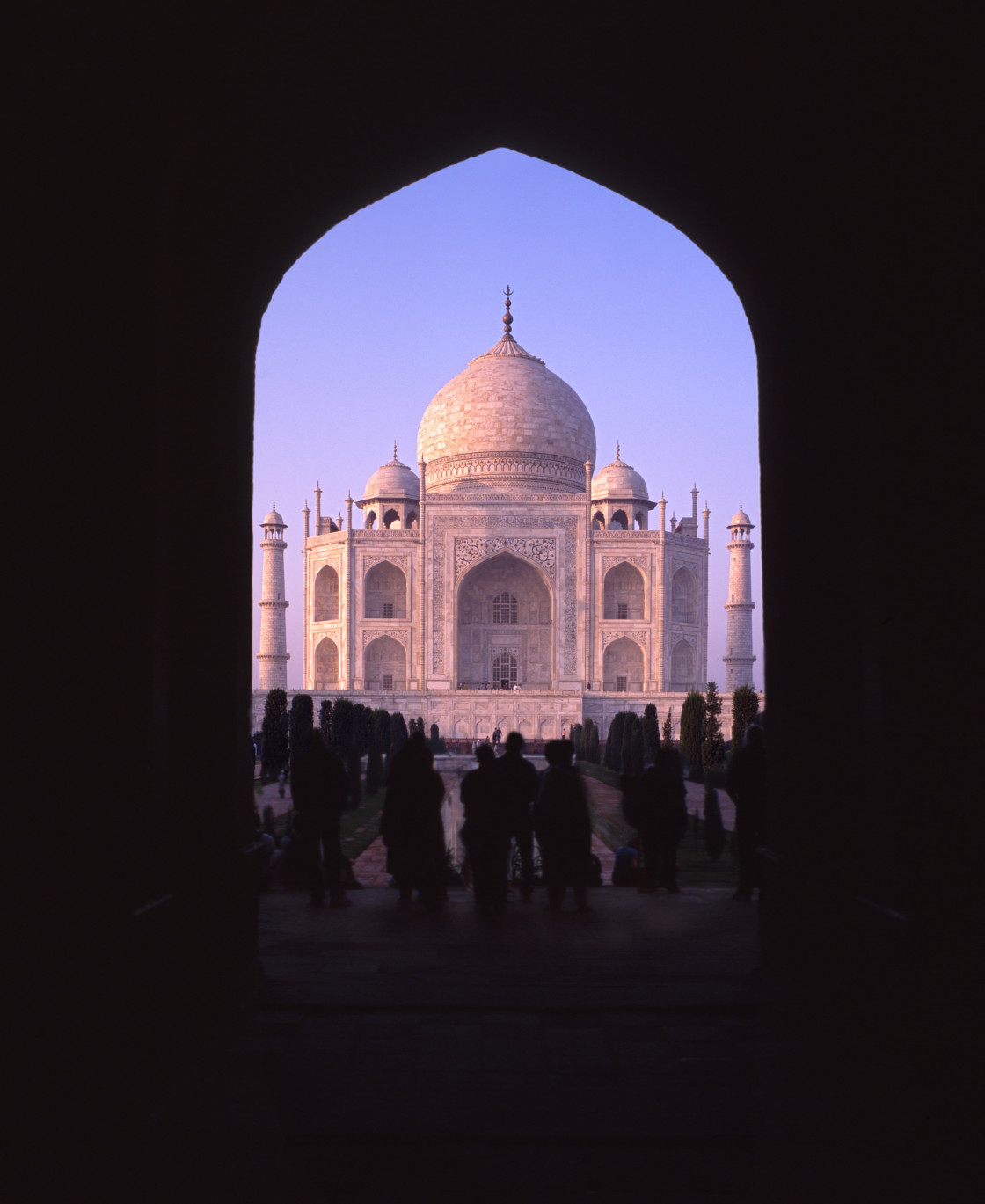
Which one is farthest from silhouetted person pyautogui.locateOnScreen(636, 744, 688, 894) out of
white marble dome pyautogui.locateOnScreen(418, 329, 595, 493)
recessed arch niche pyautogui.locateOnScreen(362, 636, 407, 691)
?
white marble dome pyautogui.locateOnScreen(418, 329, 595, 493)

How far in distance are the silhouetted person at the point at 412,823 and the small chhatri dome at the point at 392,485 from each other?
24445 mm

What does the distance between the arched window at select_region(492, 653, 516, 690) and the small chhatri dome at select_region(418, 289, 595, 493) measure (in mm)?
4575

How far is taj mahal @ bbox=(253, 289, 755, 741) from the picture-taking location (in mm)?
24812

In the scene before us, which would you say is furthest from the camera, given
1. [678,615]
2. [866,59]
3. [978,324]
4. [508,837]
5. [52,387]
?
[678,615]

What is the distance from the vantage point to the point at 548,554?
24.8 meters

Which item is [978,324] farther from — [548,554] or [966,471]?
[548,554]

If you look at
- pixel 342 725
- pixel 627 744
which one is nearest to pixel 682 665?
pixel 627 744

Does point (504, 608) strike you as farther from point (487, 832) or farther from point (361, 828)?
point (487, 832)

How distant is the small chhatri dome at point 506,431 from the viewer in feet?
88.2

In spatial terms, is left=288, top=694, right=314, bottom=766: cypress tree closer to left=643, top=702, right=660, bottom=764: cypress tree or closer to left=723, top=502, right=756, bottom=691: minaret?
left=643, top=702, right=660, bottom=764: cypress tree

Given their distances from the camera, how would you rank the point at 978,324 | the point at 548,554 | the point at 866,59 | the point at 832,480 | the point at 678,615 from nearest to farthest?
1. the point at 978,324
2. the point at 866,59
3. the point at 832,480
4. the point at 548,554
5. the point at 678,615

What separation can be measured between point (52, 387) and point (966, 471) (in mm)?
1977

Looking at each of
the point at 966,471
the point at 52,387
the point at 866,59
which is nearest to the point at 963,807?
the point at 966,471

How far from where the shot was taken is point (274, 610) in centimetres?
2592
